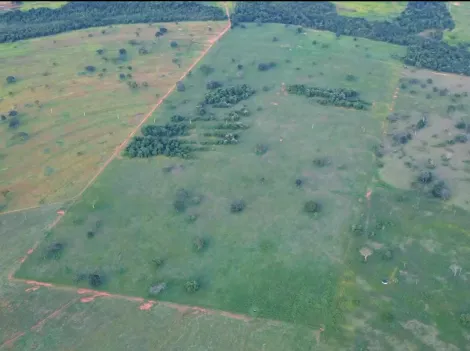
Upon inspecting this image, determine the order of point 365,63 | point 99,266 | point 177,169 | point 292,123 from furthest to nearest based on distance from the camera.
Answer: point 365,63, point 292,123, point 177,169, point 99,266

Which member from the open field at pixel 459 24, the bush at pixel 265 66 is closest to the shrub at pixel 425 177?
the bush at pixel 265 66

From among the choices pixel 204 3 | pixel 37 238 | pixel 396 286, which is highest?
pixel 204 3

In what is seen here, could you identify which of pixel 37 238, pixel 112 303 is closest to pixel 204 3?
pixel 37 238

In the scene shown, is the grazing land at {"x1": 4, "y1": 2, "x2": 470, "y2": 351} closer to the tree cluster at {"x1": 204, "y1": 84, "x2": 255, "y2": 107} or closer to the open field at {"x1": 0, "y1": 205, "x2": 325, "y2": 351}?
the open field at {"x1": 0, "y1": 205, "x2": 325, "y2": 351}

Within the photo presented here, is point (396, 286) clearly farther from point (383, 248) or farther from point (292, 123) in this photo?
point (292, 123)

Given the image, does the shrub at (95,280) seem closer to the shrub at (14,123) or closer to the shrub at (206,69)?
the shrub at (14,123)

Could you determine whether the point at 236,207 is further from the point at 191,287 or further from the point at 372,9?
the point at 372,9
